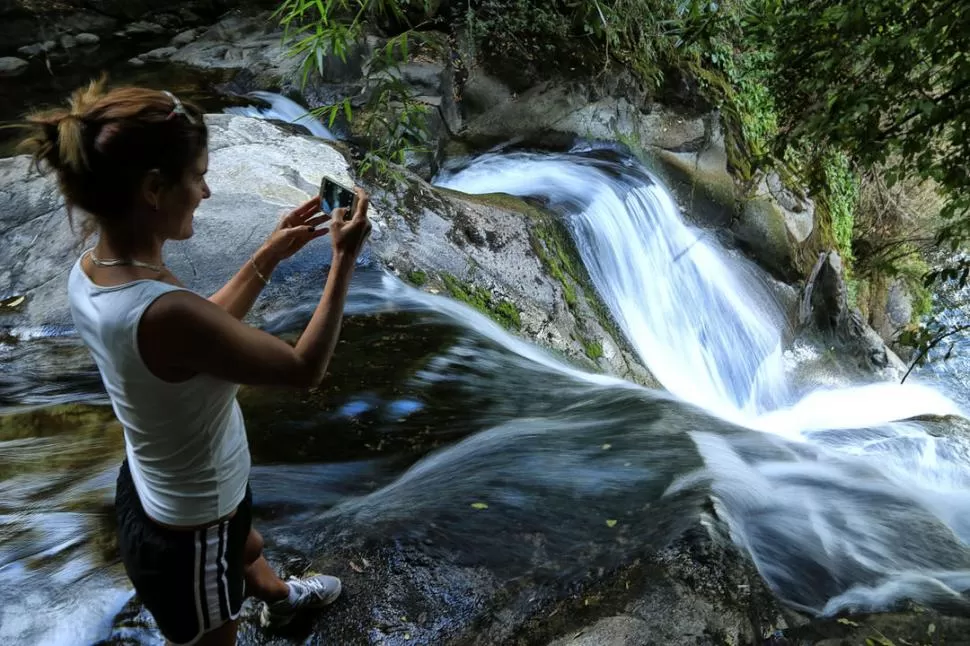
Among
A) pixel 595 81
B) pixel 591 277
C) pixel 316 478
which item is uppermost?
pixel 595 81

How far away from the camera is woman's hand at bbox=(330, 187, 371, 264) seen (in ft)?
5.18

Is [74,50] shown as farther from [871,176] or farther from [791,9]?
[871,176]

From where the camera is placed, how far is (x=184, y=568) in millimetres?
1595

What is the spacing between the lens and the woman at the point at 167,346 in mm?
1347

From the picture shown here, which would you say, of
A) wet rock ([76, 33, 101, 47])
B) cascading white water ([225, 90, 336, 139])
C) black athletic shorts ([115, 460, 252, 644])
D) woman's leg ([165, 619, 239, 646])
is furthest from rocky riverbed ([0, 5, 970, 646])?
wet rock ([76, 33, 101, 47])

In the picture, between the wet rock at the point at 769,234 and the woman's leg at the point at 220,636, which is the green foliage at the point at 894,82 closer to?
the woman's leg at the point at 220,636

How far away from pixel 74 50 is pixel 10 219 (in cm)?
710

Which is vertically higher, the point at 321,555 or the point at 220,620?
the point at 220,620

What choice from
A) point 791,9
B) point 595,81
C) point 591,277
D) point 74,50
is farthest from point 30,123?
point 74,50

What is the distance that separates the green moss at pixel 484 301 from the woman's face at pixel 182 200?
370cm

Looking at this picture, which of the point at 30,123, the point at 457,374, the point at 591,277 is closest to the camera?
the point at 30,123

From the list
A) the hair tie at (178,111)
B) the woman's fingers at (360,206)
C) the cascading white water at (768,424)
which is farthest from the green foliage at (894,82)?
the hair tie at (178,111)

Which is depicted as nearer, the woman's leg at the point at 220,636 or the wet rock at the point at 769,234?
the woman's leg at the point at 220,636

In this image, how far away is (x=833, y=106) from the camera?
2.68 meters
